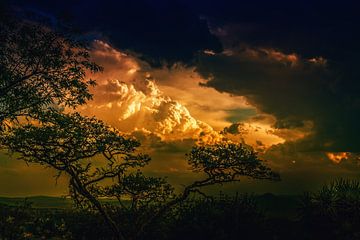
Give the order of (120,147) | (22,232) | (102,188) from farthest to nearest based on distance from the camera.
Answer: (102,188) → (120,147) → (22,232)

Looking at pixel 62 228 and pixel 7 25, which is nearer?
pixel 7 25

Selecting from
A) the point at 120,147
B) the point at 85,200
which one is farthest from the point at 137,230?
the point at 120,147

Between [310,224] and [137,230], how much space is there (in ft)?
35.1

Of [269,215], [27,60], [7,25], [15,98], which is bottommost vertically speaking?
[269,215]

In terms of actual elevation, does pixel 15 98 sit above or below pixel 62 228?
above

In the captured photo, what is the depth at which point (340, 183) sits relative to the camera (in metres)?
31.5

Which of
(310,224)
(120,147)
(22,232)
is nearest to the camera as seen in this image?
(22,232)

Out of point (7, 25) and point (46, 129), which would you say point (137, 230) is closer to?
point (46, 129)

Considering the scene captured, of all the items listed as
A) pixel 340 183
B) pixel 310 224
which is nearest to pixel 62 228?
pixel 310 224

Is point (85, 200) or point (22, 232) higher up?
point (85, 200)

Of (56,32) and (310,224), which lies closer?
(56,32)

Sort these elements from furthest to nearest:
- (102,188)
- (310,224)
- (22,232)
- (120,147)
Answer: (102,188) < (310,224) < (120,147) < (22,232)

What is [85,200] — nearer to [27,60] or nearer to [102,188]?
[102,188]

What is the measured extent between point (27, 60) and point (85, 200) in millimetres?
9309
